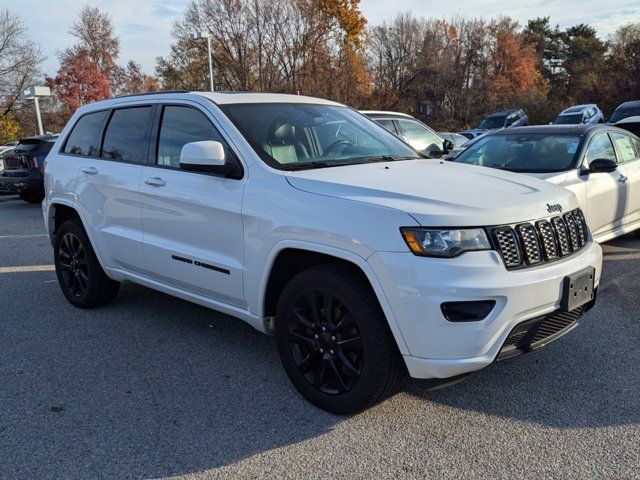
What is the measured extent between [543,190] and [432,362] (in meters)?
1.32

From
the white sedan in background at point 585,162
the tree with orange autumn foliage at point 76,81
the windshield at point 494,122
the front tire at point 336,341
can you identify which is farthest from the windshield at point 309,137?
the tree with orange autumn foliage at point 76,81

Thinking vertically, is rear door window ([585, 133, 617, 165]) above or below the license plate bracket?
above

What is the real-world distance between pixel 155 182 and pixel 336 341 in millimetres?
1839

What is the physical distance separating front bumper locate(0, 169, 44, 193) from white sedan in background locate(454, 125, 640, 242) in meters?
9.96

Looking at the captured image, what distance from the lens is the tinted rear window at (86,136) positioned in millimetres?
4848

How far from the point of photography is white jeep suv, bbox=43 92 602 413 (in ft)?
8.80

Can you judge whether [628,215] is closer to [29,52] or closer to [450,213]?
[450,213]

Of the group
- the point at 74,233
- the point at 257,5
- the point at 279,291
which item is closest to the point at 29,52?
the point at 257,5

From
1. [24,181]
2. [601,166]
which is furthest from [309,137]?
[24,181]

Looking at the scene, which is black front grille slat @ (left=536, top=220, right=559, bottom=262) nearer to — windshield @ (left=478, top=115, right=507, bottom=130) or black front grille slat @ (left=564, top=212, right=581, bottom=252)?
black front grille slat @ (left=564, top=212, right=581, bottom=252)

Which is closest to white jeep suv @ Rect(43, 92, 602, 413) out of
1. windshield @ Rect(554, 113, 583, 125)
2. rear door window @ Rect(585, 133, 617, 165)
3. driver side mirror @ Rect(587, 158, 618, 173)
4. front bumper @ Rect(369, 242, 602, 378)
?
front bumper @ Rect(369, 242, 602, 378)

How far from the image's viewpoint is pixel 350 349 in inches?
118

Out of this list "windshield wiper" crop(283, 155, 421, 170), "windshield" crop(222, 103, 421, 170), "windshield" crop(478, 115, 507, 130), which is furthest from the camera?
"windshield" crop(478, 115, 507, 130)

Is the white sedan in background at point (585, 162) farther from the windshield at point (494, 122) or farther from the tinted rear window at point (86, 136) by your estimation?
the windshield at point (494, 122)
